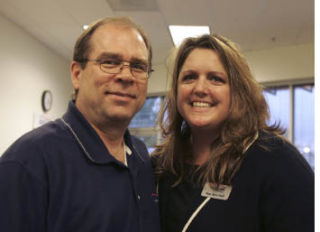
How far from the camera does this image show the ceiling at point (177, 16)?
11.3ft

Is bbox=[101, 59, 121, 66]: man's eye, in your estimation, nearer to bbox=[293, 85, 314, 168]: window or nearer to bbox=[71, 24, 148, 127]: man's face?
bbox=[71, 24, 148, 127]: man's face

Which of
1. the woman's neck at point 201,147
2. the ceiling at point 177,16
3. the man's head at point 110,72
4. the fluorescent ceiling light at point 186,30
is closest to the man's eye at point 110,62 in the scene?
the man's head at point 110,72

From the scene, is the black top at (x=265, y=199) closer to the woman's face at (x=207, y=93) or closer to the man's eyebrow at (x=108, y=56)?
the woman's face at (x=207, y=93)

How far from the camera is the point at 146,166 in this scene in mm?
1537

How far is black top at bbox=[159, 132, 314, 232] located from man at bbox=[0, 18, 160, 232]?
0.23 meters

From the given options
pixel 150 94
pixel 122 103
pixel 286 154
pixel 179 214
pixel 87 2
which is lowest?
pixel 179 214

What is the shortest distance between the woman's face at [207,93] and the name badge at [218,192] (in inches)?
11.8

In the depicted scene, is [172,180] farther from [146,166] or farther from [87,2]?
[87,2]

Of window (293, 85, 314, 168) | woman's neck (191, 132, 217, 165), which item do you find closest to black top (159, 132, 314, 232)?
woman's neck (191, 132, 217, 165)

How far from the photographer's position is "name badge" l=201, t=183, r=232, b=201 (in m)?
1.27

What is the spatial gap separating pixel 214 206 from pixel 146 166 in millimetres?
422

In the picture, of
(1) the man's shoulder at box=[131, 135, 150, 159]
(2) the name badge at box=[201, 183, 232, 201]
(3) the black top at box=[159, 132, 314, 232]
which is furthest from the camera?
(1) the man's shoulder at box=[131, 135, 150, 159]

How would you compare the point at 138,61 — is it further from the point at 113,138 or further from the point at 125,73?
the point at 113,138

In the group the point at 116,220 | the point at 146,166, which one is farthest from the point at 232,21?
the point at 116,220
